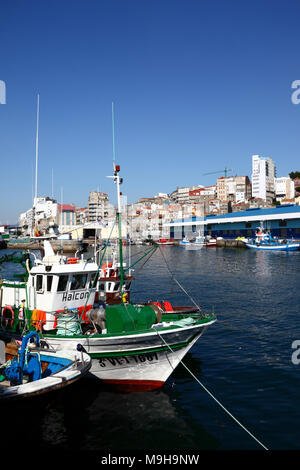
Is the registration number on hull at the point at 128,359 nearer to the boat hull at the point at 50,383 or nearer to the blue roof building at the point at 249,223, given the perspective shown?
the boat hull at the point at 50,383

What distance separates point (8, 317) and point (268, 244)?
240 feet

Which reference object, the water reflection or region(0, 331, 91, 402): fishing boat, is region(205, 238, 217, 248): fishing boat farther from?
region(0, 331, 91, 402): fishing boat

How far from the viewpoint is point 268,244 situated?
80625 mm

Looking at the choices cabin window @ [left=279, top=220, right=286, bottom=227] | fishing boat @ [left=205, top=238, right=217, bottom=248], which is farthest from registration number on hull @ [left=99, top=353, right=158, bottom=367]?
fishing boat @ [left=205, top=238, right=217, bottom=248]

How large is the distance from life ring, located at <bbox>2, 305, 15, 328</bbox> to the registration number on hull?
487 centimetres

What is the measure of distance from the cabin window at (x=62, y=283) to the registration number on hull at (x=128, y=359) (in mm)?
3759

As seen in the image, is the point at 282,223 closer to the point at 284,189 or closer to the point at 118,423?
the point at 118,423

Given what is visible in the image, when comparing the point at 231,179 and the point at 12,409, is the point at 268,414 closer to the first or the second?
the point at 12,409

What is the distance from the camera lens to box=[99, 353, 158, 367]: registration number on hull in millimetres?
12559

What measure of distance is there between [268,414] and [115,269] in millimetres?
16186

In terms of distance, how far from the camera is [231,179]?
7672 inches

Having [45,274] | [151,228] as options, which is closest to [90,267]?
[45,274]

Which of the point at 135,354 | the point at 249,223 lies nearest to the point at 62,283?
the point at 135,354
